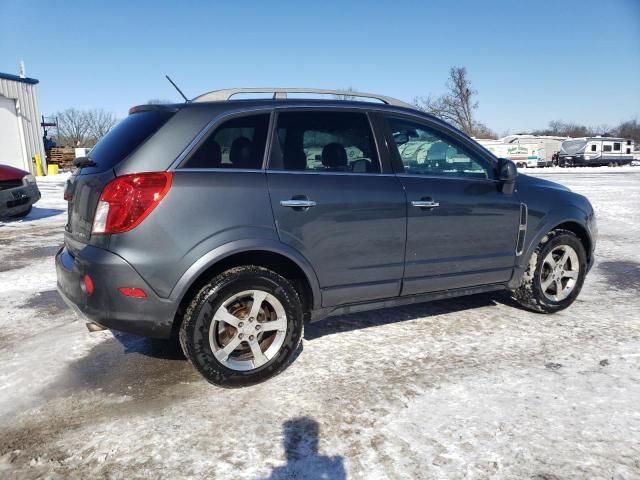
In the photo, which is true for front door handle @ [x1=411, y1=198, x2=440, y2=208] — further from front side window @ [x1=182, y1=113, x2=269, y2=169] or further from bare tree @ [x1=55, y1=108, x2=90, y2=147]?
bare tree @ [x1=55, y1=108, x2=90, y2=147]

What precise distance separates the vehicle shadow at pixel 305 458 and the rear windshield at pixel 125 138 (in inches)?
71.8

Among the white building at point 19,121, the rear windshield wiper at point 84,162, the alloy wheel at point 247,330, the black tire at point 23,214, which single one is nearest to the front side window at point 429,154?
the alloy wheel at point 247,330

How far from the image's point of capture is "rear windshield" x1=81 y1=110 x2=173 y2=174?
2912 millimetres

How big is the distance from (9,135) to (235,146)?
79.0ft

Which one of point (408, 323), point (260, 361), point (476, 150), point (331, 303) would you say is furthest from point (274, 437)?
point (476, 150)

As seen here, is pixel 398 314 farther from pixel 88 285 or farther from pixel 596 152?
pixel 596 152

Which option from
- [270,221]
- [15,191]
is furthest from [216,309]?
[15,191]

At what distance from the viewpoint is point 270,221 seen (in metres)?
2.98

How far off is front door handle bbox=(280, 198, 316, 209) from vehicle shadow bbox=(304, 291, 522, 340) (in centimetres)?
123

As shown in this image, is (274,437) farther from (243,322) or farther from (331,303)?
(331,303)

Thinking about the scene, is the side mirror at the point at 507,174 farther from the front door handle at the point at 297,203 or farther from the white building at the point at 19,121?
A: the white building at the point at 19,121

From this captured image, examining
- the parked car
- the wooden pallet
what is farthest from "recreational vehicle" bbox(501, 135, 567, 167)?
the parked car

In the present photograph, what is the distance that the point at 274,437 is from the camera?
2.49 m

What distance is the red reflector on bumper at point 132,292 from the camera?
2725 mm
